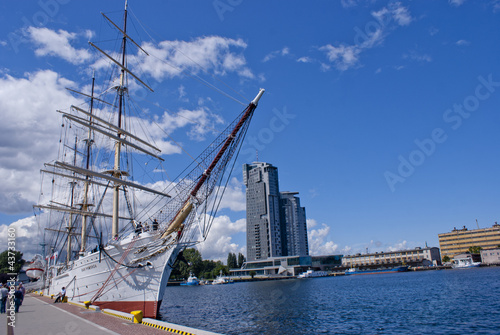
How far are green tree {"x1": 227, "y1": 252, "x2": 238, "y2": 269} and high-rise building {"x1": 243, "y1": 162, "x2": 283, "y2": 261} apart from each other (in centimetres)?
1538

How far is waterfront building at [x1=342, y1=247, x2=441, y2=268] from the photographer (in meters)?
170

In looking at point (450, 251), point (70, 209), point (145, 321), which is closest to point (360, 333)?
point (145, 321)

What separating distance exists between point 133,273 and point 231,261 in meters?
154

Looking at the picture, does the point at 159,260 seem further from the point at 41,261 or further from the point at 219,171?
the point at 41,261

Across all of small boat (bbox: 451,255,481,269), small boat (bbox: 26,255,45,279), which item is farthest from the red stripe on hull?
small boat (bbox: 451,255,481,269)

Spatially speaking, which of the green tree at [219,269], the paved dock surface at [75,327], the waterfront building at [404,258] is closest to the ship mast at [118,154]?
the paved dock surface at [75,327]

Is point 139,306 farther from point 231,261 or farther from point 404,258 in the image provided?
point 404,258

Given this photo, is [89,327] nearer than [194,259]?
Yes

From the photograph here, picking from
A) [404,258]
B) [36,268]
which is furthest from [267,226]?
[36,268]

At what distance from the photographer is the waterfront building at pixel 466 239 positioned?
14188 cm

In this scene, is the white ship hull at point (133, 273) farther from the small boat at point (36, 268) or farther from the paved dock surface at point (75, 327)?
the small boat at point (36, 268)

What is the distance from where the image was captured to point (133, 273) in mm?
26516

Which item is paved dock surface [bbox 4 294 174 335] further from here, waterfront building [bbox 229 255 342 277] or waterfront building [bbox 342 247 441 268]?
waterfront building [bbox 342 247 441 268]

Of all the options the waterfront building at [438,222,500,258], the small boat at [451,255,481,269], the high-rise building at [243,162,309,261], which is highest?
the high-rise building at [243,162,309,261]
